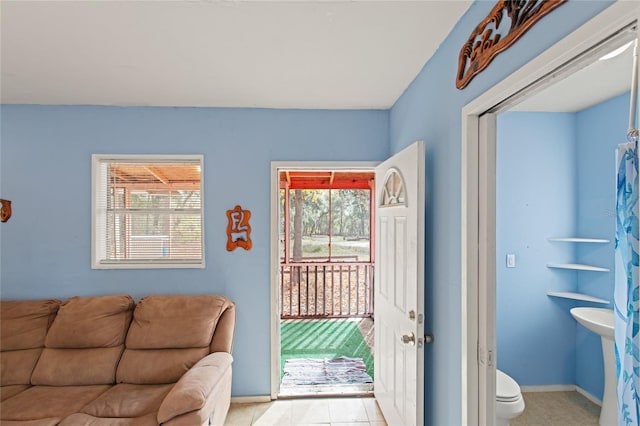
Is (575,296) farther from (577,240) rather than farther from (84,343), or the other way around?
(84,343)

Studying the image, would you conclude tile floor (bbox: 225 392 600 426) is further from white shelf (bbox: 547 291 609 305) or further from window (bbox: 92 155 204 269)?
white shelf (bbox: 547 291 609 305)

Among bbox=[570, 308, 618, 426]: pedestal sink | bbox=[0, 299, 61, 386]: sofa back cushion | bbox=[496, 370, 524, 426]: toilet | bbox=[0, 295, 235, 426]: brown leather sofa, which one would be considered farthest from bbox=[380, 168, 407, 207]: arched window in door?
bbox=[0, 299, 61, 386]: sofa back cushion

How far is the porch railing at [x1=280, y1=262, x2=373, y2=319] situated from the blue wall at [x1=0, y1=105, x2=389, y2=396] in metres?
2.26

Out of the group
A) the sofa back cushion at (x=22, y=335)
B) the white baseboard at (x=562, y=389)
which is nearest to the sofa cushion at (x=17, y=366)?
the sofa back cushion at (x=22, y=335)

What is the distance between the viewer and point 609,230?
33.6 inches

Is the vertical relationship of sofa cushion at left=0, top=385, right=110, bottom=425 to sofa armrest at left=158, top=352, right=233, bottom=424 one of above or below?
below

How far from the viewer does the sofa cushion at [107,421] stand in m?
1.74

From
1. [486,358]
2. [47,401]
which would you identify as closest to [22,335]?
[47,401]

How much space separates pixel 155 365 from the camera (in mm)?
2230

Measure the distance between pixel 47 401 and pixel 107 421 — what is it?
1.83ft

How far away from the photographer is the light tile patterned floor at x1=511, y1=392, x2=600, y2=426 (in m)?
0.96

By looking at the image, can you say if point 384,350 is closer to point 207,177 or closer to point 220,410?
point 220,410

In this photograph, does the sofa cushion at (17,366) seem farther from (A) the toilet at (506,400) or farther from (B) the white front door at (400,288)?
(A) the toilet at (506,400)

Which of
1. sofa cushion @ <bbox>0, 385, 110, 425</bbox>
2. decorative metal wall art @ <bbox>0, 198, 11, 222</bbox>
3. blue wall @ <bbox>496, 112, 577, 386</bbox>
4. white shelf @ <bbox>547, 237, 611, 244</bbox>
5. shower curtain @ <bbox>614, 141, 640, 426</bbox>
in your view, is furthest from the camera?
decorative metal wall art @ <bbox>0, 198, 11, 222</bbox>
